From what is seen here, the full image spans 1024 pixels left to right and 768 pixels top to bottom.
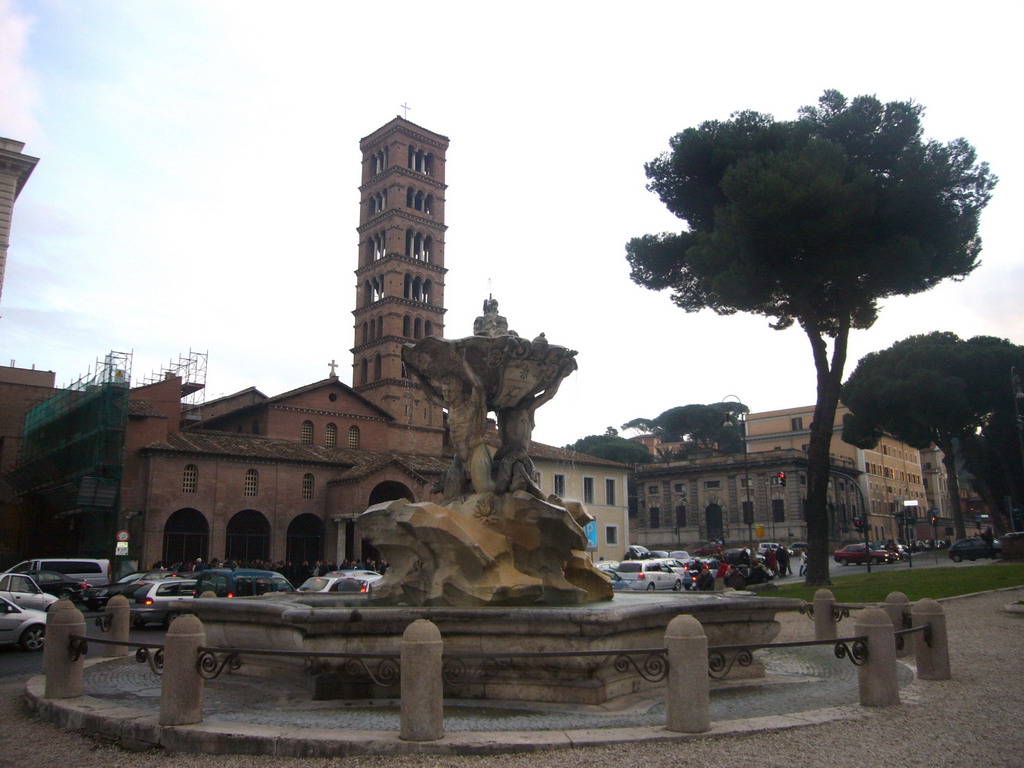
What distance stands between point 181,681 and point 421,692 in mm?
1969

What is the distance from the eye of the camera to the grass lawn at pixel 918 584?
20453 millimetres

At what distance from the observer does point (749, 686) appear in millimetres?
8750

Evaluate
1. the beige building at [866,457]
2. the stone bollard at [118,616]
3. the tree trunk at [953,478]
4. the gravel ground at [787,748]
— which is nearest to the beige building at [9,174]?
the stone bollard at [118,616]

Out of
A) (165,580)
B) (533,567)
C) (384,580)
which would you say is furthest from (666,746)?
(165,580)

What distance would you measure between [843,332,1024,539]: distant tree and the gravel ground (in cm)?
5154

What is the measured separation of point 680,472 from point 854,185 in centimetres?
5712

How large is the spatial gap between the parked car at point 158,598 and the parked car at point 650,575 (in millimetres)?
14770

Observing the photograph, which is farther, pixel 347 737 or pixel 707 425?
pixel 707 425

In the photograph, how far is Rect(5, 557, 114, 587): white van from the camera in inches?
1117

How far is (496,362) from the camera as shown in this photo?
10820mm

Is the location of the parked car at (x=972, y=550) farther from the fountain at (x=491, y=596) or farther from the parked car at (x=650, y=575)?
the fountain at (x=491, y=596)

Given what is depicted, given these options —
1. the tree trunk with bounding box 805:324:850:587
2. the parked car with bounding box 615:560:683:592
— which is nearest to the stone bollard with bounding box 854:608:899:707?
the tree trunk with bounding box 805:324:850:587

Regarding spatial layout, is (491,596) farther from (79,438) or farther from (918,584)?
(79,438)

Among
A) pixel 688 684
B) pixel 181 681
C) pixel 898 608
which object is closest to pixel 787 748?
pixel 688 684
